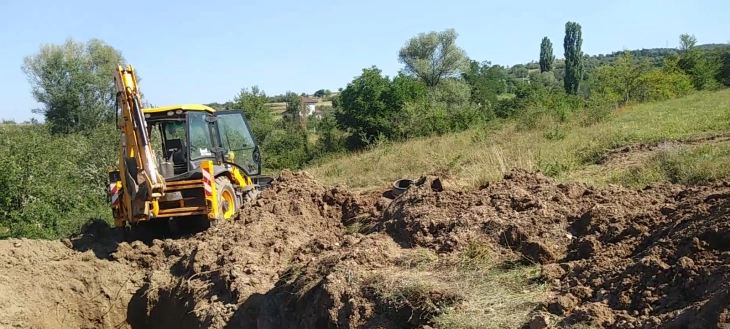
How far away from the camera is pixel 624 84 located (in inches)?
1383

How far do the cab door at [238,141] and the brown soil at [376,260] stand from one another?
5.05ft

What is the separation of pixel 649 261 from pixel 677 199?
6.72 ft

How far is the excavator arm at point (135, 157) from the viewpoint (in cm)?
809

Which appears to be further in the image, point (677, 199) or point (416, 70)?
point (416, 70)

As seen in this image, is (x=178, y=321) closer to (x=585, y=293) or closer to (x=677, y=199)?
(x=585, y=293)

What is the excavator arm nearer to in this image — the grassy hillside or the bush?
the grassy hillside

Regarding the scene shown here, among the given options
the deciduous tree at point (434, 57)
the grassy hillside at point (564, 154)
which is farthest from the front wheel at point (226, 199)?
the deciduous tree at point (434, 57)

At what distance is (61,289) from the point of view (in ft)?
24.0

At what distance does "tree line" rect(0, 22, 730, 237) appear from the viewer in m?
15.5

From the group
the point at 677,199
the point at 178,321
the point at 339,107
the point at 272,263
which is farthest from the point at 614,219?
the point at 339,107

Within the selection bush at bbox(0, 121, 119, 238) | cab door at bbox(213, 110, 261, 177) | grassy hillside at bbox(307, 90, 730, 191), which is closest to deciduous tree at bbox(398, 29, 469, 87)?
grassy hillside at bbox(307, 90, 730, 191)

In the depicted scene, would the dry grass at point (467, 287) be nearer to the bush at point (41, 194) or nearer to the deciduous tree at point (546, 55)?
the bush at point (41, 194)

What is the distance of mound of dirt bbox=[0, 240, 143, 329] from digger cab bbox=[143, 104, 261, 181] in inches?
81.4

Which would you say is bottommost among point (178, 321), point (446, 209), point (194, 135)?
point (178, 321)
